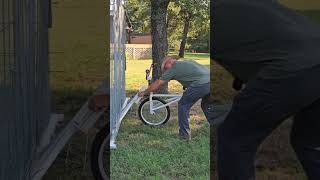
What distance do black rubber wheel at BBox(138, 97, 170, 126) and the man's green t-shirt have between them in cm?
71

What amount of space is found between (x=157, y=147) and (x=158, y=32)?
1.52 metres

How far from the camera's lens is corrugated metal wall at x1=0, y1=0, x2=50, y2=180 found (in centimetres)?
220

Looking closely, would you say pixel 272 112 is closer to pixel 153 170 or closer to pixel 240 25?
pixel 240 25

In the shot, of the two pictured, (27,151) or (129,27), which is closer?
(27,151)

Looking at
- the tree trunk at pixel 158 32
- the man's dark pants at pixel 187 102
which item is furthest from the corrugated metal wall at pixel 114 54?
the tree trunk at pixel 158 32

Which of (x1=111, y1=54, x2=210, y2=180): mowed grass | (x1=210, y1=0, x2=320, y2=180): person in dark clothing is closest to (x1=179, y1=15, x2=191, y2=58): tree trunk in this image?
(x1=111, y1=54, x2=210, y2=180): mowed grass

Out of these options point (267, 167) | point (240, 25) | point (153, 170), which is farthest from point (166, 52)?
point (240, 25)

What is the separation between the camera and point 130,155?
193 inches

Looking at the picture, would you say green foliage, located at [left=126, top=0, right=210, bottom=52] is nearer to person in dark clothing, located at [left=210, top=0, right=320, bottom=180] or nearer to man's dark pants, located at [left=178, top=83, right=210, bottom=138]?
man's dark pants, located at [left=178, top=83, right=210, bottom=138]

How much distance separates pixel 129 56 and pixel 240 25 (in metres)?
4.33

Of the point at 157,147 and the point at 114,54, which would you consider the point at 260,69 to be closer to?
the point at 114,54

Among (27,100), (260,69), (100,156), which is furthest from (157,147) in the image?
(260,69)

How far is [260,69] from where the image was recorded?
1889 mm

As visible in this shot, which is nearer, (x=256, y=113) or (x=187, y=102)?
(x=256, y=113)
